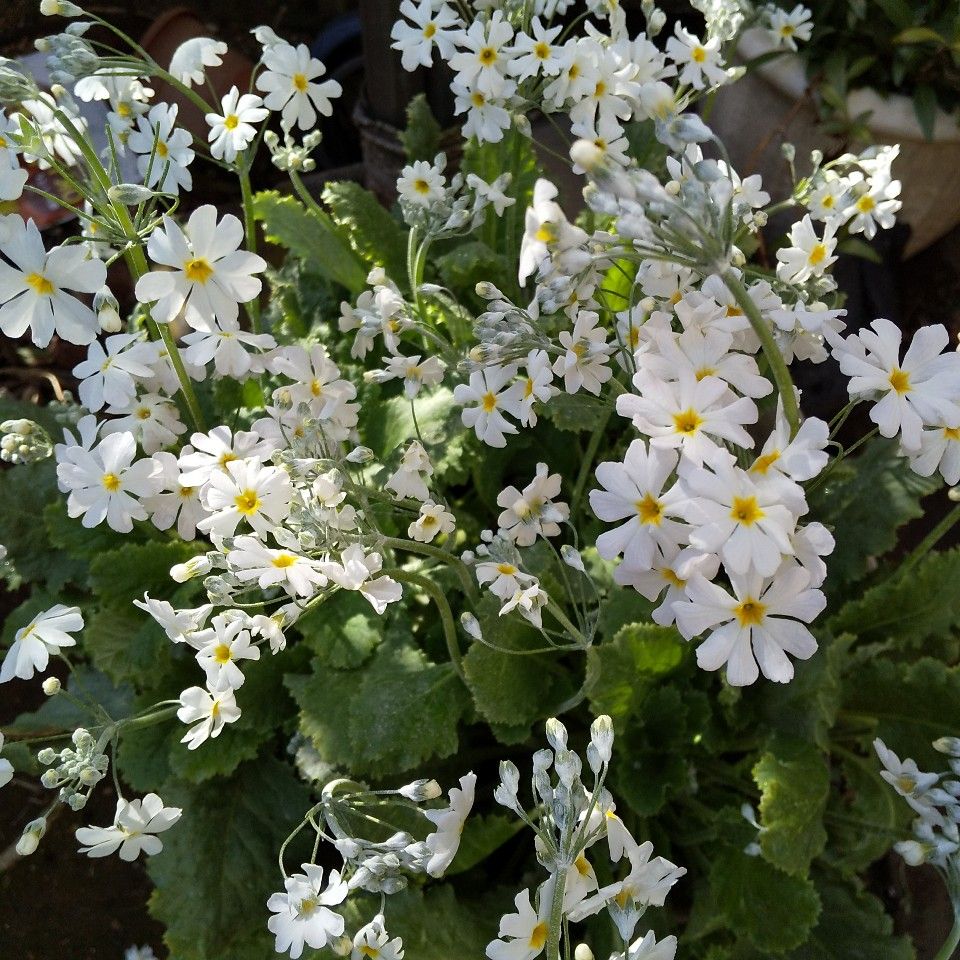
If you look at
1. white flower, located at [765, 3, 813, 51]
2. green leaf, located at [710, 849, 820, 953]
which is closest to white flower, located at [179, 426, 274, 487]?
green leaf, located at [710, 849, 820, 953]

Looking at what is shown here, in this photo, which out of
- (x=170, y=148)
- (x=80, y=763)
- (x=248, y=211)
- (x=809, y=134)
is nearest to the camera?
(x=80, y=763)

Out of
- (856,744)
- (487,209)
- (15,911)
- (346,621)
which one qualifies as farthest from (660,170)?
(15,911)

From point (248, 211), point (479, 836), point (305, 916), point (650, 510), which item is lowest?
point (479, 836)

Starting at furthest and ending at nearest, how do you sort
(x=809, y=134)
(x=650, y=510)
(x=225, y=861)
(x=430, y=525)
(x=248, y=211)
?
1. (x=809, y=134)
2. (x=225, y=861)
3. (x=248, y=211)
4. (x=430, y=525)
5. (x=650, y=510)

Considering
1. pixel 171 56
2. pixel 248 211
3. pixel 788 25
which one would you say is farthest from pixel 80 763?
pixel 171 56

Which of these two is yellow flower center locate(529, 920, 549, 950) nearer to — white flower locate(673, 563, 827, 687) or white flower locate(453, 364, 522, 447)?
white flower locate(673, 563, 827, 687)

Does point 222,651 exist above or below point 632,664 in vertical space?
above

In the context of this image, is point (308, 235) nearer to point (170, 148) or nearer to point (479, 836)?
point (170, 148)

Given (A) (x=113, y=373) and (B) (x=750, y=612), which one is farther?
(A) (x=113, y=373)
